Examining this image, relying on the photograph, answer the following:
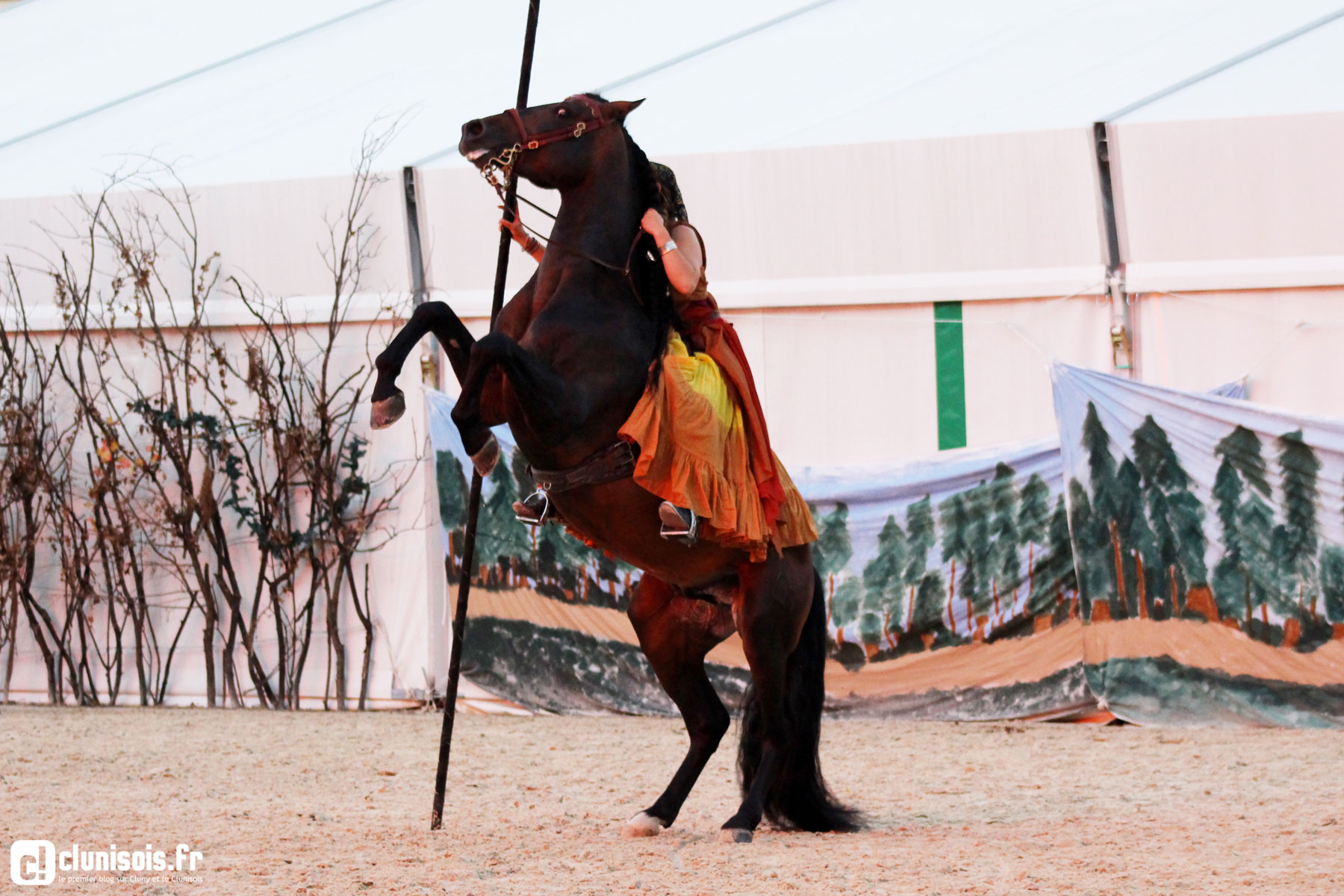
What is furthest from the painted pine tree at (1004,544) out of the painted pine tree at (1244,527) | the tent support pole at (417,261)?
the tent support pole at (417,261)

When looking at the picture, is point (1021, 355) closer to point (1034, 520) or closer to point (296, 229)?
point (1034, 520)

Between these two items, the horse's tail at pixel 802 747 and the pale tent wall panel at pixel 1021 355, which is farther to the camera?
the pale tent wall panel at pixel 1021 355

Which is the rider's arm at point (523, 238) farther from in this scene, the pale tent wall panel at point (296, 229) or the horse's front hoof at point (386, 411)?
the pale tent wall panel at point (296, 229)

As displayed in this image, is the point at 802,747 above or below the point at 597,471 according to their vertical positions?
below

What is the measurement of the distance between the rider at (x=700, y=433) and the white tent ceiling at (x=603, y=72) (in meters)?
3.12

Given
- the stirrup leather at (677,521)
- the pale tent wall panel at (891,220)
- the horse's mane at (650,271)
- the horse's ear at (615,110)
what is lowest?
the stirrup leather at (677,521)

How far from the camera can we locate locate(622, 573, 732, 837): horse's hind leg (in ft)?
→ 13.6

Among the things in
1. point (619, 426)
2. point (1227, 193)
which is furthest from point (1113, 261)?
point (619, 426)

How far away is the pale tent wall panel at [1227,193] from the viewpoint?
6270mm

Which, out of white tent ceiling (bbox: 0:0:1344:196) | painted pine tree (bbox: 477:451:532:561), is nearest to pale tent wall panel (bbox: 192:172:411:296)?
white tent ceiling (bbox: 0:0:1344:196)

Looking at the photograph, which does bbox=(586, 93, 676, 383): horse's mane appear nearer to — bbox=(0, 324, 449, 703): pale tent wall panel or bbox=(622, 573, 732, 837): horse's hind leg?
bbox=(622, 573, 732, 837): horse's hind leg

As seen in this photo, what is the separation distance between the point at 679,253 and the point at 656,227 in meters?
0.09

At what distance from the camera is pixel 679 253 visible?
3.75m

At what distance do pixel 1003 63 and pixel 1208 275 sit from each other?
1.66m
